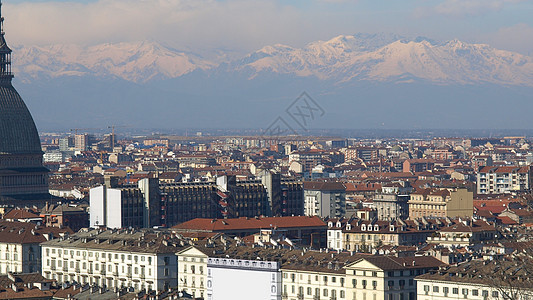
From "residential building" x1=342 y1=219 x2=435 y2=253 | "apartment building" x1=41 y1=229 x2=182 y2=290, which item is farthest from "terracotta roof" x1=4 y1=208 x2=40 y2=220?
"residential building" x1=342 y1=219 x2=435 y2=253

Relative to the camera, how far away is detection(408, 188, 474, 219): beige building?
17675 centimetres

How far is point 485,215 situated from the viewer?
16612 cm

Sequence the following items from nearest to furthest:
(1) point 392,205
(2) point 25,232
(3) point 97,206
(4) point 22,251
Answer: (4) point 22,251 → (2) point 25,232 → (3) point 97,206 → (1) point 392,205

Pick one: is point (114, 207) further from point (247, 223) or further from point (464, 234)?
point (464, 234)

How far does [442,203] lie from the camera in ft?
587

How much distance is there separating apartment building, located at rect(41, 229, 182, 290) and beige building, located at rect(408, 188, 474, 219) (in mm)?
50591

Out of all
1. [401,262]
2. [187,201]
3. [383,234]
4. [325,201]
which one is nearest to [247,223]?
[383,234]

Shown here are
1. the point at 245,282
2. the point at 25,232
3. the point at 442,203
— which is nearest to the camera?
the point at 245,282

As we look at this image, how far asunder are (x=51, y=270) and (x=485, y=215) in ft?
174

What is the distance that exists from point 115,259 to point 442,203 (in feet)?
205

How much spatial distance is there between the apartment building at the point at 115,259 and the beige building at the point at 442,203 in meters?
50.6

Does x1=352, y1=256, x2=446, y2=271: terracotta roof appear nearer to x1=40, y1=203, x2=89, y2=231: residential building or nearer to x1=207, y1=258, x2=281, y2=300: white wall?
x1=207, y1=258, x2=281, y2=300: white wall

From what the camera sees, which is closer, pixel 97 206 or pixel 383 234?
pixel 383 234

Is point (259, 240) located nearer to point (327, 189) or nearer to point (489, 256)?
point (489, 256)
